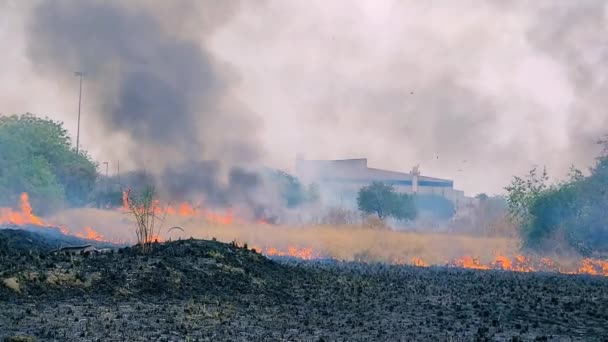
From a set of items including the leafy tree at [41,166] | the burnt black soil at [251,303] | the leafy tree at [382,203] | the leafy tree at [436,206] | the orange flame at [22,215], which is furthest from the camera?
the leafy tree at [436,206]

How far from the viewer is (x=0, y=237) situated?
115ft

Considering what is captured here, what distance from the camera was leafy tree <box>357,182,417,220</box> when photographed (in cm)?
8519

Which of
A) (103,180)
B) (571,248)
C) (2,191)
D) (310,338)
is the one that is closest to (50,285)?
(310,338)

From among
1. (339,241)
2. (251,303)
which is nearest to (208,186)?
(339,241)

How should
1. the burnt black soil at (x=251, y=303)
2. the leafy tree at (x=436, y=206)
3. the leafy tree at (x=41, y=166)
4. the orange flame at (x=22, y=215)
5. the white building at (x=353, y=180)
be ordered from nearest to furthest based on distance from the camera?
the burnt black soil at (x=251, y=303)
the orange flame at (x=22, y=215)
the leafy tree at (x=41, y=166)
the white building at (x=353, y=180)
the leafy tree at (x=436, y=206)

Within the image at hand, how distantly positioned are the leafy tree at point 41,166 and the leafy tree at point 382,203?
103ft

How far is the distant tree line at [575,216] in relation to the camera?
4659 centimetres

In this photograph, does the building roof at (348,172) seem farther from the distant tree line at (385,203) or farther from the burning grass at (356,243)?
the burning grass at (356,243)

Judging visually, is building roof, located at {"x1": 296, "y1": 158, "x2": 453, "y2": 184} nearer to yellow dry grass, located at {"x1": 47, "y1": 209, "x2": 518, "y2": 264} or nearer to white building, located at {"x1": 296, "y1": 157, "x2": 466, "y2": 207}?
white building, located at {"x1": 296, "y1": 157, "x2": 466, "y2": 207}

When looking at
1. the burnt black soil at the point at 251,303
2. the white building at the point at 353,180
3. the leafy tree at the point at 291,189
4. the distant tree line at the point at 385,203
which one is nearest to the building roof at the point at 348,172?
the white building at the point at 353,180

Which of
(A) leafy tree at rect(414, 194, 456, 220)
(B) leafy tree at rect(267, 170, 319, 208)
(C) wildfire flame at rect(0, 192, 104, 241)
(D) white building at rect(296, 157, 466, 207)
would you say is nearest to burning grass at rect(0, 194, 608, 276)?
(C) wildfire flame at rect(0, 192, 104, 241)

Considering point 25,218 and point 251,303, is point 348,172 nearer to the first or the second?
point 25,218

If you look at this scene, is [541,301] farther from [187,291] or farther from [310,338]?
[187,291]

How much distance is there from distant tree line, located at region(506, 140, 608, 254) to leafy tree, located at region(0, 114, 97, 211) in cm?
4526
